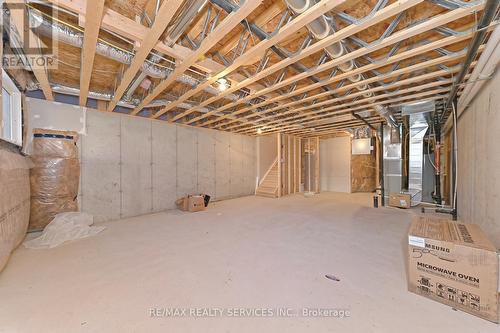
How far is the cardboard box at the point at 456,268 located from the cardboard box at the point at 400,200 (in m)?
3.21

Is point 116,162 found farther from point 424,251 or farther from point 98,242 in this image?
point 424,251

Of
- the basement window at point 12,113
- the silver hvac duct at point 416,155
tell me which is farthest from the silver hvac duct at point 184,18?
the silver hvac duct at point 416,155

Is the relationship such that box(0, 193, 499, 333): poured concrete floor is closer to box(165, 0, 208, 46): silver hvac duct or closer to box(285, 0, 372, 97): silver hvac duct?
box(285, 0, 372, 97): silver hvac duct

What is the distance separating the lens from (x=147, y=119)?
14.9ft

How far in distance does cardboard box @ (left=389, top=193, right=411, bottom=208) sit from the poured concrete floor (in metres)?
1.88

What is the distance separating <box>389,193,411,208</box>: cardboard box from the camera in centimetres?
448

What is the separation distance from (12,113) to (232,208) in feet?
13.7

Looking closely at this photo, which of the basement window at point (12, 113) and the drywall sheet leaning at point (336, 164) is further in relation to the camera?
the drywall sheet leaning at point (336, 164)

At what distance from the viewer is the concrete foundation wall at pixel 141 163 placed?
3787 millimetres

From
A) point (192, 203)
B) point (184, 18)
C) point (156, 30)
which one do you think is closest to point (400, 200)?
point (192, 203)

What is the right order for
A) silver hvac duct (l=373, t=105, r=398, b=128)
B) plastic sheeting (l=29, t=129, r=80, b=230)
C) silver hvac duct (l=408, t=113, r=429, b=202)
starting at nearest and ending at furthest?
plastic sheeting (l=29, t=129, r=80, b=230) < silver hvac duct (l=373, t=105, r=398, b=128) < silver hvac duct (l=408, t=113, r=429, b=202)

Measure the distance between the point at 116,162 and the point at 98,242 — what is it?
6.32ft

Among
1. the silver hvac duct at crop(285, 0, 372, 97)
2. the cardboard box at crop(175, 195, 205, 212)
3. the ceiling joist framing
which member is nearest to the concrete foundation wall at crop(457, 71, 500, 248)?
the ceiling joist framing

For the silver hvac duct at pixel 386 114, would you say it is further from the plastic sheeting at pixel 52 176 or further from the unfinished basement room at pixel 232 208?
the plastic sheeting at pixel 52 176
